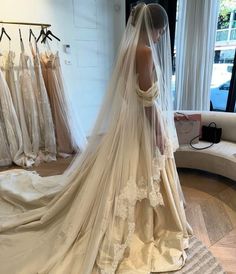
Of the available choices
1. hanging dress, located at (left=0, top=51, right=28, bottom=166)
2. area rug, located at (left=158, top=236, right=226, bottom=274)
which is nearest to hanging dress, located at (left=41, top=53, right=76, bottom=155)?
hanging dress, located at (left=0, top=51, right=28, bottom=166)

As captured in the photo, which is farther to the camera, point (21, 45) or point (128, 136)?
point (21, 45)

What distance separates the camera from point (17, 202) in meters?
1.91

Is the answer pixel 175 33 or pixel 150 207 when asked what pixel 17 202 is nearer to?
pixel 150 207

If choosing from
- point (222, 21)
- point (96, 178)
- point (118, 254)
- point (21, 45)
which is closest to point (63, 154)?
point (21, 45)

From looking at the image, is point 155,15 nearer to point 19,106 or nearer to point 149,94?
point 149,94

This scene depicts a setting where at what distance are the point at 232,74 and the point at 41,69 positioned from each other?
2.51 metres

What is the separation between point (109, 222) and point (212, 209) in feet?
3.62

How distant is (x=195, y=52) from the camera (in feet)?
10.6

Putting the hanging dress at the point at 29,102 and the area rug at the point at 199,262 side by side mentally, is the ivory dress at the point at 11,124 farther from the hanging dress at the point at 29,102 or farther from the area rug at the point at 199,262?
the area rug at the point at 199,262

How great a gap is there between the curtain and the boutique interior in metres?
0.01

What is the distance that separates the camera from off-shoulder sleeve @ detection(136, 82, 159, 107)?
4.49 feet

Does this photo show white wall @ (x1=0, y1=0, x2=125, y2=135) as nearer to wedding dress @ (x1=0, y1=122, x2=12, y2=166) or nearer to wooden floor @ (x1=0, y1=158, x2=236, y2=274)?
wedding dress @ (x1=0, y1=122, x2=12, y2=166)

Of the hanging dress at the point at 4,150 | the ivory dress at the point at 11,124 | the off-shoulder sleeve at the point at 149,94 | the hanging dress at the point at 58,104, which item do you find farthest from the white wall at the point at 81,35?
the off-shoulder sleeve at the point at 149,94

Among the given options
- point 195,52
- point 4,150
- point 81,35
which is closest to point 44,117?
point 4,150
